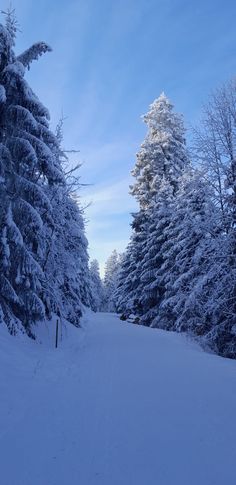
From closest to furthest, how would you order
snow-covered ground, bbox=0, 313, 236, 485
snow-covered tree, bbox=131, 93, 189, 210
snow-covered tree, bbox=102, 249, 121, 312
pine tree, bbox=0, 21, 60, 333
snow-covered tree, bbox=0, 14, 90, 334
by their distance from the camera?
snow-covered ground, bbox=0, 313, 236, 485 < snow-covered tree, bbox=0, 14, 90, 334 < pine tree, bbox=0, 21, 60, 333 < snow-covered tree, bbox=131, 93, 189, 210 < snow-covered tree, bbox=102, 249, 121, 312

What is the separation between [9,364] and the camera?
8.78 meters

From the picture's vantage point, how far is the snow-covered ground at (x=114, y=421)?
14.1 ft

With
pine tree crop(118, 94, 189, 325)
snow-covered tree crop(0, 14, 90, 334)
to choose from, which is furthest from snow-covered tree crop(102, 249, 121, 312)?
snow-covered tree crop(0, 14, 90, 334)

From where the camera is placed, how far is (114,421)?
5.94 meters

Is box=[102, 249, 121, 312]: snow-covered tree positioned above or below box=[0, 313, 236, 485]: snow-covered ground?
above

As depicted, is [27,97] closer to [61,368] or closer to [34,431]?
[61,368]

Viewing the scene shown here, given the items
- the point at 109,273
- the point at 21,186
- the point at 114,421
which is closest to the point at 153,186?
the point at 21,186

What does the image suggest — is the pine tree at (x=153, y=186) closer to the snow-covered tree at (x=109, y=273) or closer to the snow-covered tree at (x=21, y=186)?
the snow-covered tree at (x=21, y=186)

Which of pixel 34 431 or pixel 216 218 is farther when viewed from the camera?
pixel 216 218

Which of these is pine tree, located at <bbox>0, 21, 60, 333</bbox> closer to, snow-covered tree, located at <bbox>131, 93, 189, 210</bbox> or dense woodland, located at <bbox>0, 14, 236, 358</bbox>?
dense woodland, located at <bbox>0, 14, 236, 358</bbox>

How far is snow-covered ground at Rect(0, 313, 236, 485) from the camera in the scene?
429 cm

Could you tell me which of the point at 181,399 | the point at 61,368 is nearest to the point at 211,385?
the point at 181,399

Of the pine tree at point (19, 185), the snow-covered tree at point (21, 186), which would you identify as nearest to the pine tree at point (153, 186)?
the snow-covered tree at point (21, 186)

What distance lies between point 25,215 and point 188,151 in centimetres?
723
